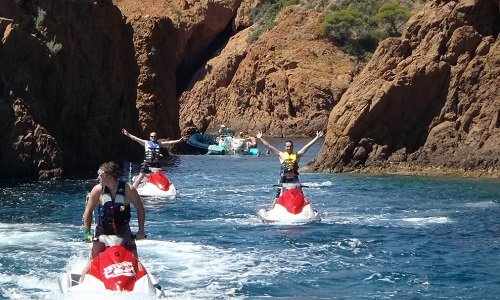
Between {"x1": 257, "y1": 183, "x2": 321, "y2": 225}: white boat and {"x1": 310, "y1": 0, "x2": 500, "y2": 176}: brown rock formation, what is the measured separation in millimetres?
14436

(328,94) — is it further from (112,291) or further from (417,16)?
(112,291)

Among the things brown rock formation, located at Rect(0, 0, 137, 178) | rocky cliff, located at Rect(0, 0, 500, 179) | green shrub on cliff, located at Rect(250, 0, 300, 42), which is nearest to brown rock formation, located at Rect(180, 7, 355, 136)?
green shrub on cliff, located at Rect(250, 0, 300, 42)

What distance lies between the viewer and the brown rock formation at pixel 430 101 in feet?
118

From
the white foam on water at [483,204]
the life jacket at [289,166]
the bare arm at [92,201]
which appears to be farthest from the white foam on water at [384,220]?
the bare arm at [92,201]

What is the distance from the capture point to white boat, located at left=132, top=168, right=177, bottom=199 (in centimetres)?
2839

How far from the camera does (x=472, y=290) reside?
14.4 metres

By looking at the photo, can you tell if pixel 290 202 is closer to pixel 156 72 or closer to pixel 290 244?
pixel 290 244

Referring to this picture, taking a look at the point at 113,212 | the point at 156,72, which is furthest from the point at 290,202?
the point at 156,72

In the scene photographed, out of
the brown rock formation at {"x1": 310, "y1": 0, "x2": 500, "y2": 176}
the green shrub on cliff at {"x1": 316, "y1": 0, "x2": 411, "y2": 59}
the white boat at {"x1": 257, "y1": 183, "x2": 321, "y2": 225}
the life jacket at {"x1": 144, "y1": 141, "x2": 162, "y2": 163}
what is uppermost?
the green shrub on cliff at {"x1": 316, "y1": 0, "x2": 411, "y2": 59}

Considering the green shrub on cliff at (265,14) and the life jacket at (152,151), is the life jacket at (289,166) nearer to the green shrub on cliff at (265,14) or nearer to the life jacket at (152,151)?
the life jacket at (152,151)

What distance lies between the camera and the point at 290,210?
22.0 metres

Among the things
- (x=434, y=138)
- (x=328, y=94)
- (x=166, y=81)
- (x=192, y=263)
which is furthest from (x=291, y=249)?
(x=328, y=94)

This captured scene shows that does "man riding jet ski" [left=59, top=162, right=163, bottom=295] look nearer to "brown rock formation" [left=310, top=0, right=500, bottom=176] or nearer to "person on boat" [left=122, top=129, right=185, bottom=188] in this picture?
"person on boat" [left=122, top=129, right=185, bottom=188]

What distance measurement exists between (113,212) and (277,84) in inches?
3069
